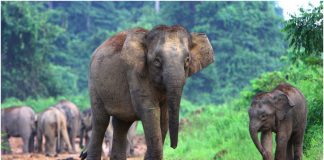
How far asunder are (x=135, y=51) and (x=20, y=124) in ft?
46.3

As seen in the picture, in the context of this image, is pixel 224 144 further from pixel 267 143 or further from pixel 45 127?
pixel 45 127

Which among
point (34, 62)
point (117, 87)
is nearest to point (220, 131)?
point (117, 87)

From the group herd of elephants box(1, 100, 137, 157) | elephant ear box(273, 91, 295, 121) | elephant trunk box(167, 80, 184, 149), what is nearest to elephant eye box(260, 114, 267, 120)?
elephant ear box(273, 91, 295, 121)

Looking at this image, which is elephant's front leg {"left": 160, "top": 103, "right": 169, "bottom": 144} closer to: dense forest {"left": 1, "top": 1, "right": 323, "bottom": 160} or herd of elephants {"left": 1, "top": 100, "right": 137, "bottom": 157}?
dense forest {"left": 1, "top": 1, "right": 323, "bottom": 160}

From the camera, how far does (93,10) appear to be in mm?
55594

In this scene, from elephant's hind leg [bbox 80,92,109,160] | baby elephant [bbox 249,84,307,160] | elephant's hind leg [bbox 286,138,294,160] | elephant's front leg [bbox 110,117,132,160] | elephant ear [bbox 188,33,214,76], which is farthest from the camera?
elephant's hind leg [bbox 286,138,294,160]

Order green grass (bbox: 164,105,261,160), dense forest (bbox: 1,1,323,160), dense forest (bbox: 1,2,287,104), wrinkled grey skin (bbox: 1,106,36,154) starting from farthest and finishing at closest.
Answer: dense forest (bbox: 1,2,287,104) → dense forest (bbox: 1,1,323,160) → wrinkled grey skin (bbox: 1,106,36,154) → green grass (bbox: 164,105,261,160)

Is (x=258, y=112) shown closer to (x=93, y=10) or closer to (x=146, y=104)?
(x=146, y=104)

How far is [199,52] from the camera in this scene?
35.0ft

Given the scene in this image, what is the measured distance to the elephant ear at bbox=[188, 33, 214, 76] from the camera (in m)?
10.6

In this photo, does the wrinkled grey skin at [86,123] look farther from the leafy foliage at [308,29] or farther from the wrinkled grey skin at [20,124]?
the leafy foliage at [308,29]

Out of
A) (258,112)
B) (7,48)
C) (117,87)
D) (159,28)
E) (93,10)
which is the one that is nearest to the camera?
(159,28)

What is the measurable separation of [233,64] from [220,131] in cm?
2533

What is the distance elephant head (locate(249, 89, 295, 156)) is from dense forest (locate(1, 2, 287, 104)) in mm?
24313
